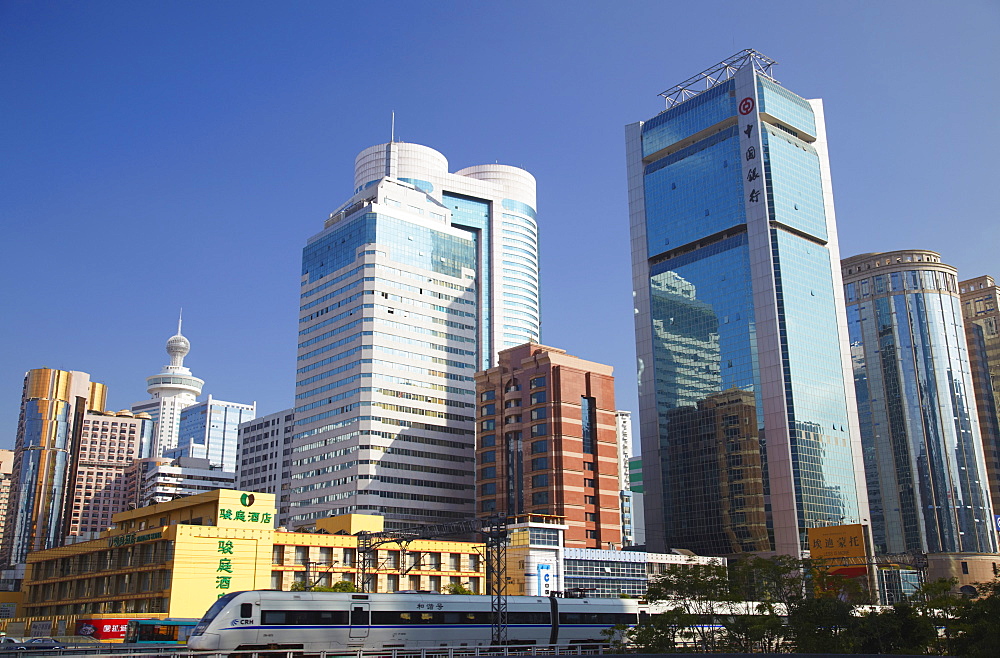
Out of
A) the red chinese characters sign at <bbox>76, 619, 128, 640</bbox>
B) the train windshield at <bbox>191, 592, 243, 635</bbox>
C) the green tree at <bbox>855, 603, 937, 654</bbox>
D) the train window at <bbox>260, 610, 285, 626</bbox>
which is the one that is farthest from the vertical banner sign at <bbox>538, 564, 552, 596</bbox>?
the green tree at <bbox>855, 603, 937, 654</bbox>

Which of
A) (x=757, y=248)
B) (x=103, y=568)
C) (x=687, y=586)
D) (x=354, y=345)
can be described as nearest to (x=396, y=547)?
(x=103, y=568)

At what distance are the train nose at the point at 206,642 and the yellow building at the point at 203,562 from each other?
3105 centimetres

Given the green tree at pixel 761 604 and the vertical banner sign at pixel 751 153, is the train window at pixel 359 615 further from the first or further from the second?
the vertical banner sign at pixel 751 153

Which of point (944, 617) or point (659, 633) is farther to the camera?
point (944, 617)

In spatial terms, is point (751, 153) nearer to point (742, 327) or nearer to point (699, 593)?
point (742, 327)

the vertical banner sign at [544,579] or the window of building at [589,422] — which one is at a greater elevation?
the window of building at [589,422]

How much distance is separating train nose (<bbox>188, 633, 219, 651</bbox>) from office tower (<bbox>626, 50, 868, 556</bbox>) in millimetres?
101004

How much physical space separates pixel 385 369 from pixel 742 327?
61.9 m

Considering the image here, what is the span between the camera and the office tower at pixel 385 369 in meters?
155

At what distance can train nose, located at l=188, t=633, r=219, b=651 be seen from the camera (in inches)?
2135

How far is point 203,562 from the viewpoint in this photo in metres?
85.3

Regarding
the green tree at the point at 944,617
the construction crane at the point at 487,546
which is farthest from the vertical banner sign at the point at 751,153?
the green tree at the point at 944,617

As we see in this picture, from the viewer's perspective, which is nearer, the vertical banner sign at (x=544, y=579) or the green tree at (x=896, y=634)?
the green tree at (x=896, y=634)

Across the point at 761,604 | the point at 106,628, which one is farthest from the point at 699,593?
the point at 106,628
